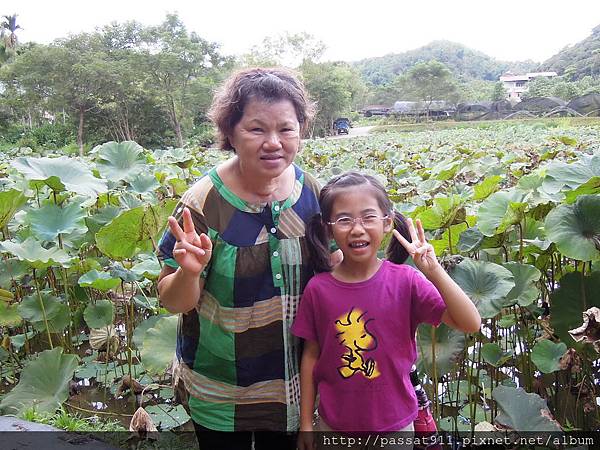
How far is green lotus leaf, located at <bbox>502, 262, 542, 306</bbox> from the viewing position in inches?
59.4

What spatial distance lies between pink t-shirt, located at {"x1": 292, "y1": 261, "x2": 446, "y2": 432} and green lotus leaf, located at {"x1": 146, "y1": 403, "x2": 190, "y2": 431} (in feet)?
3.26

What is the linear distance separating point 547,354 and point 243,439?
89 cm

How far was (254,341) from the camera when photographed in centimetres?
123

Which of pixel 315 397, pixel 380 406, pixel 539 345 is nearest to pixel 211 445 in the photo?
pixel 315 397

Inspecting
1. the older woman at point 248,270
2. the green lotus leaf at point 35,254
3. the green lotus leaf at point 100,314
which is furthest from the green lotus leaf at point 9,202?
the older woman at point 248,270

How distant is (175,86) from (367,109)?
86.2 ft

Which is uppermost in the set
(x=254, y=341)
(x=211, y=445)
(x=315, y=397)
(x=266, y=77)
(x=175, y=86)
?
(x=175, y=86)

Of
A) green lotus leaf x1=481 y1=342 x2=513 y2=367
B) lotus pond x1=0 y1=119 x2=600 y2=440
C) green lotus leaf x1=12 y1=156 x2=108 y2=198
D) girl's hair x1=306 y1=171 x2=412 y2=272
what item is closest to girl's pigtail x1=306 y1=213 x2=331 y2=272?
girl's hair x1=306 y1=171 x2=412 y2=272

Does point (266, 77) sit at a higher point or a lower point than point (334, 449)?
higher

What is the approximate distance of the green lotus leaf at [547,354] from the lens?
1.55 metres

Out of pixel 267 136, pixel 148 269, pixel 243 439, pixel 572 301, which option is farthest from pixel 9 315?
pixel 572 301

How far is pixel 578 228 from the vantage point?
142 centimetres

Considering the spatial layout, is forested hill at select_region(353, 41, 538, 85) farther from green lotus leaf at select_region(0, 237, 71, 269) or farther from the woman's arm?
the woman's arm

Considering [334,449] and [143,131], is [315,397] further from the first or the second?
[143,131]
